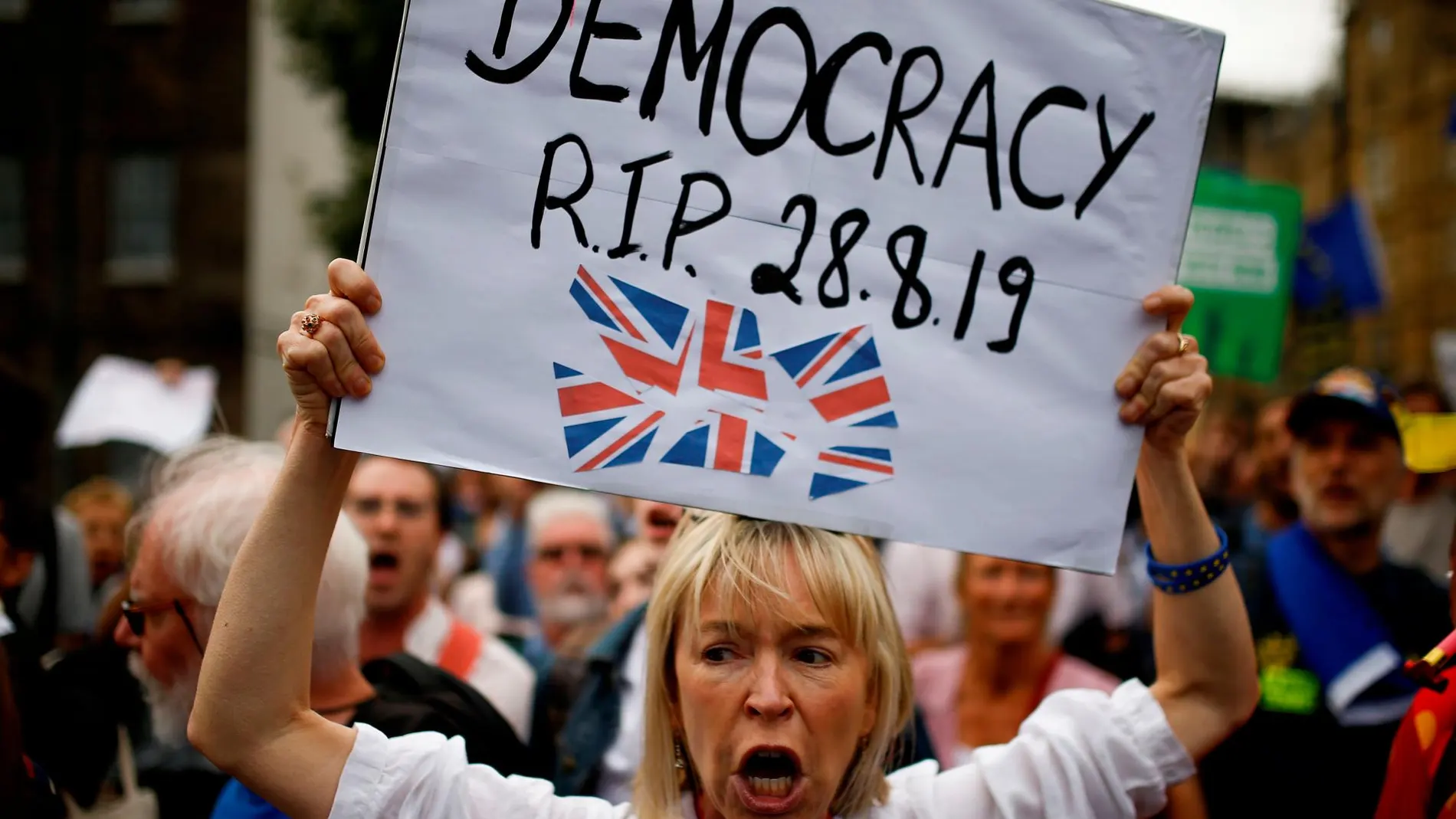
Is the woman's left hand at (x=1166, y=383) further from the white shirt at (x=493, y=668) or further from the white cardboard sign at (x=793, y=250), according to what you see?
the white shirt at (x=493, y=668)

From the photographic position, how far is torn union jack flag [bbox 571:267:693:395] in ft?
6.43

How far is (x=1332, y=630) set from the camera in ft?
11.3

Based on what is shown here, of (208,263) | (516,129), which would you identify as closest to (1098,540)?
(516,129)

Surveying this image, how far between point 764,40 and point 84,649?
2181 mm

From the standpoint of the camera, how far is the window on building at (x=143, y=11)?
20125 mm

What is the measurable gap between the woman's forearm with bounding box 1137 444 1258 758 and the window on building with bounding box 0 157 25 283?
2128 cm

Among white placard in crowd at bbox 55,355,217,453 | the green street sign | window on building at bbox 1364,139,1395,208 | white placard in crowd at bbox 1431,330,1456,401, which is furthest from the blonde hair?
window on building at bbox 1364,139,1395,208

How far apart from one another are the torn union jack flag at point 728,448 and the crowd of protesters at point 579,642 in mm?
346

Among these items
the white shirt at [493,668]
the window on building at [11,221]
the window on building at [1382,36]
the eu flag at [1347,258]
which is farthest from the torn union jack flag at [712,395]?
the window on building at [1382,36]

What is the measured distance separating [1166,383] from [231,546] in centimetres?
167

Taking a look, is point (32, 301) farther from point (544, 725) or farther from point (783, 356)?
point (783, 356)

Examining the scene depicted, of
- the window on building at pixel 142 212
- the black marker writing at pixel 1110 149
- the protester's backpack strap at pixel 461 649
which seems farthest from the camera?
the window on building at pixel 142 212

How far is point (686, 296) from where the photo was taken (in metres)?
1.99

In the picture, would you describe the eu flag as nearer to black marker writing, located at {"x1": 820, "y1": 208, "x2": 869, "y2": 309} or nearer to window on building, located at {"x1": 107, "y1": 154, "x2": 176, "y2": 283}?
black marker writing, located at {"x1": 820, "y1": 208, "x2": 869, "y2": 309}
